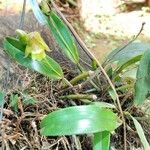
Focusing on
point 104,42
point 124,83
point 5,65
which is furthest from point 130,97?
point 104,42

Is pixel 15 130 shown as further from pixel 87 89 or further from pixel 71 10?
pixel 71 10

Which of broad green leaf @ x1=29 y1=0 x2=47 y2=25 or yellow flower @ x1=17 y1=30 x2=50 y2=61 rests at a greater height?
broad green leaf @ x1=29 y1=0 x2=47 y2=25

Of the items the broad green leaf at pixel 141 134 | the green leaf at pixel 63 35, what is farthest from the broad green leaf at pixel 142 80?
the green leaf at pixel 63 35

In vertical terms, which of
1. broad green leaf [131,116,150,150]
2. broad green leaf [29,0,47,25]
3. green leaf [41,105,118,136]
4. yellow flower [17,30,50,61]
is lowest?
broad green leaf [131,116,150,150]

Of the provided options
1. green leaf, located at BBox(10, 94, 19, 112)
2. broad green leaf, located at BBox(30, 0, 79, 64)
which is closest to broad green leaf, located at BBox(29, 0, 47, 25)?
broad green leaf, located at BBox(30, 0, 79, 64)

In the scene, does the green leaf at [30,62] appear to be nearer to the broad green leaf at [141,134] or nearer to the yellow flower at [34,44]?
the yellow flower at [34,44]

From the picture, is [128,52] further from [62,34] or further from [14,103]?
[14,103]

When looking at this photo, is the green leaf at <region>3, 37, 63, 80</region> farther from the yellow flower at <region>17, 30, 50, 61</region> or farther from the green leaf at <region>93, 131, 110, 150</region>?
the green leaf at <region>93, 131, 110, 150</region>
